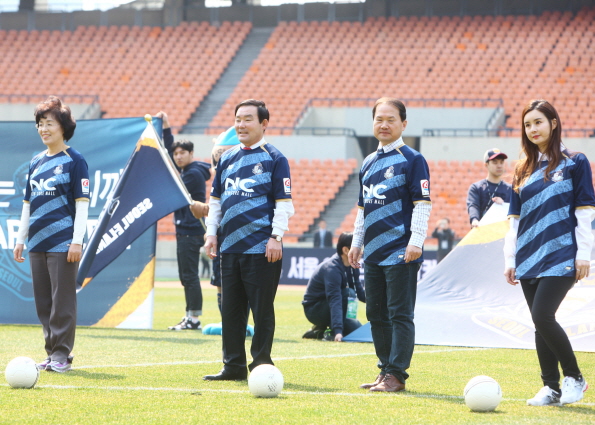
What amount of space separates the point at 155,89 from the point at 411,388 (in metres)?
26.1

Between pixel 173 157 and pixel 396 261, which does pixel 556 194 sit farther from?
pixel 173 157

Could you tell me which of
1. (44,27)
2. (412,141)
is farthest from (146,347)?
(44,27)

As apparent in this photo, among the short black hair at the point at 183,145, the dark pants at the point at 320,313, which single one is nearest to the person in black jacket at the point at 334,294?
the dark pants at the point at 320,313

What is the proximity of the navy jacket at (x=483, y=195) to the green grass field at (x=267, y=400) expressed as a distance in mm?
2320

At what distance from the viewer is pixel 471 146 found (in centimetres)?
Answer: 2422

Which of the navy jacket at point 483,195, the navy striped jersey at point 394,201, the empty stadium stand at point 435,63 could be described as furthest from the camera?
the empty stadium stand at point 435,63

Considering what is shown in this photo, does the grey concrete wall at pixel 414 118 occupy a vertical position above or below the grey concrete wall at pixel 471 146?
above

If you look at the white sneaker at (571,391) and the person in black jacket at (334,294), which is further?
the person in black jacket at (334,294)

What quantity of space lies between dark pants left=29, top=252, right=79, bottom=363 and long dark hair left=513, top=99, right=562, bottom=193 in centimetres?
325

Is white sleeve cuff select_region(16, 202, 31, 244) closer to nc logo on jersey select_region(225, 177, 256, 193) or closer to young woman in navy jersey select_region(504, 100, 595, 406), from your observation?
nc logo on jersey select_region(225, 177, 256, 193)

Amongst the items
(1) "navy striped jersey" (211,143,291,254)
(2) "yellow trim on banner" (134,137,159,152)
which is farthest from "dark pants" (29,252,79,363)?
(2) "yellow trim on banner" (134,137,159,152)

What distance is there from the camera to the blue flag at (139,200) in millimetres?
8547

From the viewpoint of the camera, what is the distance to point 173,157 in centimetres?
950

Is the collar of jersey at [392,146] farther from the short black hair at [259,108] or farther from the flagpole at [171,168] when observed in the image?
the flagpole at [171,168]
